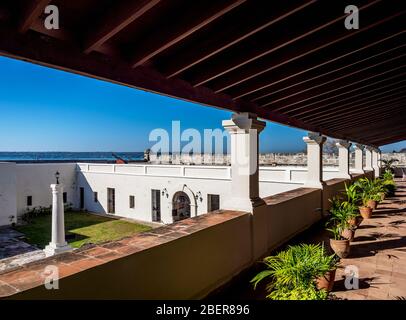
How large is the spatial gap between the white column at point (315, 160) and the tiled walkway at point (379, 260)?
5.03ft

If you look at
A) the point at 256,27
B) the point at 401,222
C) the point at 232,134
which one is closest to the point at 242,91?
the point at 232,134

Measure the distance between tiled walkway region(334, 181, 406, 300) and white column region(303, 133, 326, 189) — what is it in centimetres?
153

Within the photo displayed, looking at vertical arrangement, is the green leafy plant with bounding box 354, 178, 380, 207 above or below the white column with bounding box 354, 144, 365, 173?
below

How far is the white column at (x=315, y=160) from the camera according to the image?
8031 mm

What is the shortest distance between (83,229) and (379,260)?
1626cm

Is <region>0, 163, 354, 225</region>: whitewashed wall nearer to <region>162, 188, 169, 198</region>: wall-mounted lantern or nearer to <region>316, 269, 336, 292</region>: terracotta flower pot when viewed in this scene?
<region>162, 188, 169, 198</region>: wall-mounted lantern

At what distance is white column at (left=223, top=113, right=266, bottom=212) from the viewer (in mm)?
4602

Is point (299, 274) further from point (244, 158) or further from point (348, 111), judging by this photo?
point (348, 111)

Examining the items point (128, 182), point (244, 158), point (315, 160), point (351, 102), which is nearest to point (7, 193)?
point (128, 182)

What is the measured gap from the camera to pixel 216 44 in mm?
2564

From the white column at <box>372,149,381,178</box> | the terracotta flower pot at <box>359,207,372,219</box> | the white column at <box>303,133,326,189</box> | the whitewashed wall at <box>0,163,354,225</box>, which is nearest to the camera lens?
the terracotta flower pot at <box>359,207,372,219</box>

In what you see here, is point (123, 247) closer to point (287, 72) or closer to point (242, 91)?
point (242, 91)

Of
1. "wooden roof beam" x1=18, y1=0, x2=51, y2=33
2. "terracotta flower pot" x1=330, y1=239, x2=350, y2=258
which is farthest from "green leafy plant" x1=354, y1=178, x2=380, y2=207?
"wooden roof beam" x1=18, y1=0, x2=51, y2=33

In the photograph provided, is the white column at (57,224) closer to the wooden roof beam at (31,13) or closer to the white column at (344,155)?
the wooden roof beam at (31,13)
